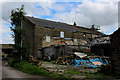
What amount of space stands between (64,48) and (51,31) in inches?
303

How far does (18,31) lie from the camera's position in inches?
694

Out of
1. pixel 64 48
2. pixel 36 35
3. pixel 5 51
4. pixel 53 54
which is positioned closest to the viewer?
pixel 64 48

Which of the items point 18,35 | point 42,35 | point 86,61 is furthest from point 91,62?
point 42,35

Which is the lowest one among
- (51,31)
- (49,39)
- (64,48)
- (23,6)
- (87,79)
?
(87,79)

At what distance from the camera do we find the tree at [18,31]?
57.1ft

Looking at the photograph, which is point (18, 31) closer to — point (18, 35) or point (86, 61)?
point (18, 35)

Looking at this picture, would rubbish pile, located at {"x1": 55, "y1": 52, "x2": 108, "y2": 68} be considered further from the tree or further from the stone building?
the stone building

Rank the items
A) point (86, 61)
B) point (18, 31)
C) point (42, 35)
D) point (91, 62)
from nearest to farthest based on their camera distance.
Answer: point (91, 62)
point (86, 61)
point (18, 31)
point (42, 35)

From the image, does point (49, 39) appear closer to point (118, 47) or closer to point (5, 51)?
point (118, 47)

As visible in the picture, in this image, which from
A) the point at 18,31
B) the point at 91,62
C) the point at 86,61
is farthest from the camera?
A: the point at 18,31

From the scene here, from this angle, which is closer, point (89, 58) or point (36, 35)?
point (89, 58)

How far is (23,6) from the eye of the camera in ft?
59.7

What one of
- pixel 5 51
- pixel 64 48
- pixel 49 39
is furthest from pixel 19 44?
pixel 5 51

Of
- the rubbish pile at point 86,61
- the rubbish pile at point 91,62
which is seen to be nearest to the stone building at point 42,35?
the rubbish pile at point 86,61
